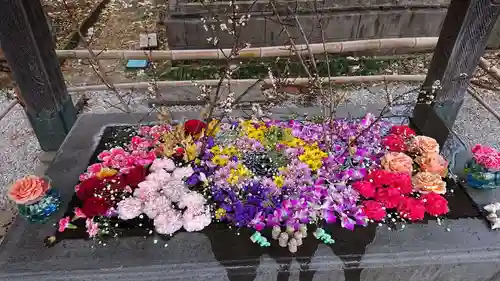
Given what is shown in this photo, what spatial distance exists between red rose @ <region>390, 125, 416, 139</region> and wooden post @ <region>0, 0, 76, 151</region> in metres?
2.32

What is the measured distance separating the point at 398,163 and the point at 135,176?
1538 millimetres

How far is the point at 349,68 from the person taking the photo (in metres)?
4.92

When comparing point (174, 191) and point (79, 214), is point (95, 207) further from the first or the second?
point (174, 191)

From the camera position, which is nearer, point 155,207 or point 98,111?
point 155,207

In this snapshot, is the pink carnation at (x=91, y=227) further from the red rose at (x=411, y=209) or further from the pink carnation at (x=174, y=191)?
the red rose at (x=411, y=209)

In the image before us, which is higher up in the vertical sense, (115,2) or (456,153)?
(456,153)

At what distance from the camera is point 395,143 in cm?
249

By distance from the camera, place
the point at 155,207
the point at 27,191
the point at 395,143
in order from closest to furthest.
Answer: the point at 27,191 < the point at 155,207 < the point at 395,143

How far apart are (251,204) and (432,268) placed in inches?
38.5

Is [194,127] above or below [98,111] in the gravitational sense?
above

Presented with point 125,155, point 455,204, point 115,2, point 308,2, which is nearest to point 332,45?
point 308,2

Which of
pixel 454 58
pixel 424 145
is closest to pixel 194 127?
pixel 424 145

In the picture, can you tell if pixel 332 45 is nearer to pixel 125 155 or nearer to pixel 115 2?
pixel 125 155

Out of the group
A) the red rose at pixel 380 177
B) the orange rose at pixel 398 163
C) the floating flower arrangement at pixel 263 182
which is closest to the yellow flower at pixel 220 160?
the floating flower arrangement at pixel 263 182
